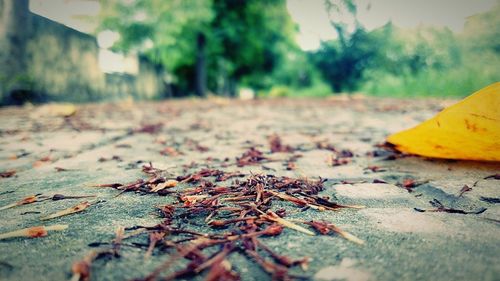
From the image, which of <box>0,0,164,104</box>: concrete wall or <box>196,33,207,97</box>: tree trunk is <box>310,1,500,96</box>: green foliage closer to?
<box>196,33,207,97</box>: tree trunk

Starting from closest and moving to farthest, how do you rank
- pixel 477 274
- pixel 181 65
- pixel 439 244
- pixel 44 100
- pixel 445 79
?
pixel 477 274
pixel 439 244
pixel 44 100
pixel 445 79
pixel 181 65

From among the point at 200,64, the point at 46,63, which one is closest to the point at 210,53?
the point at 200,64

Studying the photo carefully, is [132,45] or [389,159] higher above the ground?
[132,45]

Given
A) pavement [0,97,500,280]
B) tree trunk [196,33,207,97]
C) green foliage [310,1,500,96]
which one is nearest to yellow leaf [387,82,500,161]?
pavement [0,97,500,280]

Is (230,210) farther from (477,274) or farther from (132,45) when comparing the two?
(132,45)

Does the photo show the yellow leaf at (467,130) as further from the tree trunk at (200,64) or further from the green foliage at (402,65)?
the tree trunk at (200,64)

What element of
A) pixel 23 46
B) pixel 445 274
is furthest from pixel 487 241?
pixel 23 46

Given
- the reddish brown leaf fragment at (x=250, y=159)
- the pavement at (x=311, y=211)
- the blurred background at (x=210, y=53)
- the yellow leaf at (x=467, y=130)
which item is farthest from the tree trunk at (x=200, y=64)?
the yellow leaf at (x=467, y=130)
